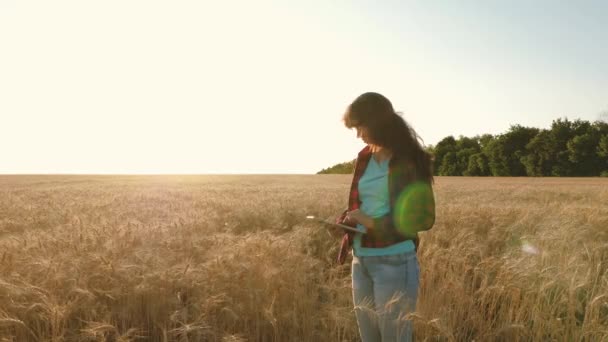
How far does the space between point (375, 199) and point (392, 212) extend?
177mm

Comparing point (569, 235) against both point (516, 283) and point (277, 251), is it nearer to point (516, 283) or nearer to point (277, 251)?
point (516, 283)

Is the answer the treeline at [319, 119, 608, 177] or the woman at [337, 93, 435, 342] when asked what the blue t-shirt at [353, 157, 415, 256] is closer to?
the woman at [337, 93, 435, 342]

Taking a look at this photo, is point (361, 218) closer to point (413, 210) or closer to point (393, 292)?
point (413, 210)

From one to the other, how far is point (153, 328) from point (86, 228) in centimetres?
236

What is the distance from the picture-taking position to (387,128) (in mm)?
2670

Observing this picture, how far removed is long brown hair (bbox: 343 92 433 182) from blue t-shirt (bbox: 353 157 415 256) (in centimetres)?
14

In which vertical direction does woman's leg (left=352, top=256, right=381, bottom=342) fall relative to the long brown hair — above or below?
below

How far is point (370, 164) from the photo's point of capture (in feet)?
9.32

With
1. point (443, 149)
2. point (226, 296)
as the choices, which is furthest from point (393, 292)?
point (443, 149)

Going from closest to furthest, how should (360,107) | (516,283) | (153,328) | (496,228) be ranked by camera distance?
1. (360,107)
2. (153,328)
3. (516,283)
4. (496,228)

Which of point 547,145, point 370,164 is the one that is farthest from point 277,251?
point 547,145

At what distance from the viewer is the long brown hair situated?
8.71 ft

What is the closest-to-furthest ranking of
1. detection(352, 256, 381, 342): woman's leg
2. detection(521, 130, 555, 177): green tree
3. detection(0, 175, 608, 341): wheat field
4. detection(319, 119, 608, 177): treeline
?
1. detection(352, 256, 381, 342): woman's leg
2. detection(0, 175, 608, 341): wheat field
3. detection(319, 119, 608, 177): treeline
4. detection(521, 130, 555, 177): green tree

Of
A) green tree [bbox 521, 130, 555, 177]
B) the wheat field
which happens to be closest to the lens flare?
the wheat field
